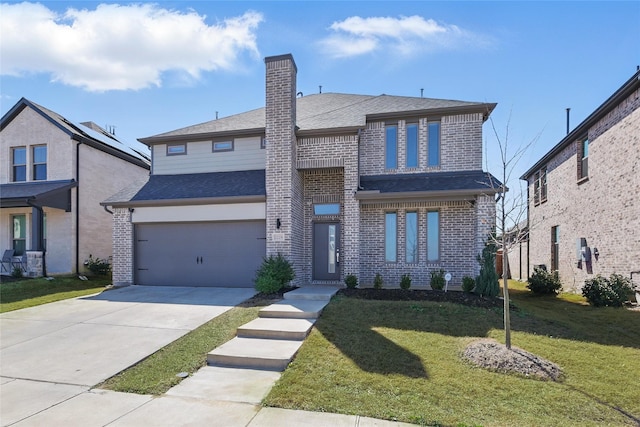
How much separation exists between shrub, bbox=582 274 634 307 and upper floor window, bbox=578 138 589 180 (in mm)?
4635

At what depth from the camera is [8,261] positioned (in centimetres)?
1400

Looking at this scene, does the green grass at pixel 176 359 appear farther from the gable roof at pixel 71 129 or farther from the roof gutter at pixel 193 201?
the gable roof at pixel 71 129

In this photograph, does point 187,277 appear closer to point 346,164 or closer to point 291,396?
point 346,164

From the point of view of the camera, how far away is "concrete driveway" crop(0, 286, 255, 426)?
14.7 feet

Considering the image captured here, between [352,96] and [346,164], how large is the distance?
5.30m

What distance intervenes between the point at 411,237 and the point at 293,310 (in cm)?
533

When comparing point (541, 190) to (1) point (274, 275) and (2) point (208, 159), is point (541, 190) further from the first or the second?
(2) point (208, 159)

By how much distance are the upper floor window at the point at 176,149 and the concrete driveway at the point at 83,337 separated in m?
5.43

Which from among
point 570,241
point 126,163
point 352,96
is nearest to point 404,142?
point 352,96

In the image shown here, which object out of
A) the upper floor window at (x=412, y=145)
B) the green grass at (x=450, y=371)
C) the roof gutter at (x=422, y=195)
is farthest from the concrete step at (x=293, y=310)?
the upper floor window at (x=412, y=145)

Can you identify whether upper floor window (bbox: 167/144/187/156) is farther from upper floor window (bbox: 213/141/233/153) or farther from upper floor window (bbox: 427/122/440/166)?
→ upper floor window (bbox: 427/122/440/166)

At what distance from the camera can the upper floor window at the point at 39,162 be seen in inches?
581

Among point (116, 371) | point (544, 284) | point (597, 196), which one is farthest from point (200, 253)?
point (597, 196)

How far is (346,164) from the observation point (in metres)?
10.6
